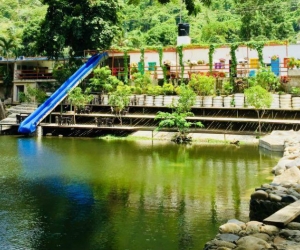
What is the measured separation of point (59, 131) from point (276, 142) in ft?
38.8

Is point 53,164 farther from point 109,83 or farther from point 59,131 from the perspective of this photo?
point 109,83

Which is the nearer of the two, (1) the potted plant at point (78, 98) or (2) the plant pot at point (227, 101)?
(2) the plant pot at point (227, 101)

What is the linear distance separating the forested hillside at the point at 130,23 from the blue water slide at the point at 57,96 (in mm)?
1336

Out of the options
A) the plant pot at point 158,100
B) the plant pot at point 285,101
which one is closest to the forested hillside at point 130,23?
the plant pot at point 158,100

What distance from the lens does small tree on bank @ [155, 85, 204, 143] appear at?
2388 centimetres

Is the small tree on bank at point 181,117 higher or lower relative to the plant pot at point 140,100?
lower

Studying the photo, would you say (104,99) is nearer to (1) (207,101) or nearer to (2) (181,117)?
(1) (207,101)

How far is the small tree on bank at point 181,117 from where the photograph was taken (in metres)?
23.9

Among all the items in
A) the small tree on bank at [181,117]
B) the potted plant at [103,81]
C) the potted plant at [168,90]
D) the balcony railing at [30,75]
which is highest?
the balcony railing at [30,75]

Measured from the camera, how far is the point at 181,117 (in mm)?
23938

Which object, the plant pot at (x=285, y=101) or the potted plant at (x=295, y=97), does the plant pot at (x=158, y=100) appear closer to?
the plant pot at (x=285, y=101)

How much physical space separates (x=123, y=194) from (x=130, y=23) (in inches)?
1934

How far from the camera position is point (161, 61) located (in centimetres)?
3114

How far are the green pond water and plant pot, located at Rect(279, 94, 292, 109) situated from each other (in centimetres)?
560
